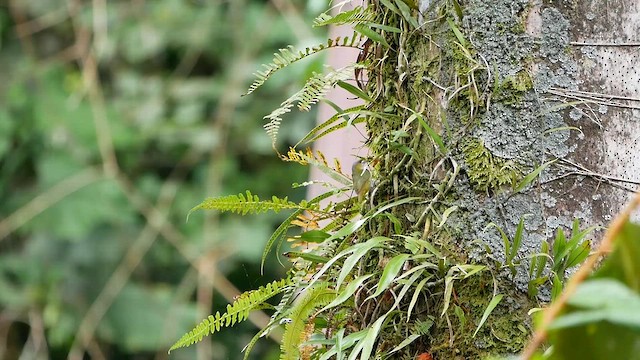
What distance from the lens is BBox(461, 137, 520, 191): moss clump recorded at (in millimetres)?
852

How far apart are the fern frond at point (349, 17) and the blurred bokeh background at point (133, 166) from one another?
154cm

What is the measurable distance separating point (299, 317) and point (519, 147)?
11.9 inches

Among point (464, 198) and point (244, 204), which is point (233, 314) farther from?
point (464, 198)

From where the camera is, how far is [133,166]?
2.61m

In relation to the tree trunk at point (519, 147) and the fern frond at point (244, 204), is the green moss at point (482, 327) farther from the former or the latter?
the fern frond at point (244, 204)

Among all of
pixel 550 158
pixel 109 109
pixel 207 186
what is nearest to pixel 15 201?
pixel 109 109

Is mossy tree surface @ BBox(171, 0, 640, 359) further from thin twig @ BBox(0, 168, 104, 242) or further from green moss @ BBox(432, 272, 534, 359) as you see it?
thin twig @ BBox(0, 168, 104, 242)

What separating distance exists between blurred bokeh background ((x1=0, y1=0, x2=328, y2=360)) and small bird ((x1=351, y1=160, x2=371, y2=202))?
1.57 meters

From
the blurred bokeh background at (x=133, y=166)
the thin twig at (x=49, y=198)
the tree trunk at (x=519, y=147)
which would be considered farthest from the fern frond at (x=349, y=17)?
the thin twig at (x=49, y=198)

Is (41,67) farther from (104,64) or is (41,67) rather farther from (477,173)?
(477,173)

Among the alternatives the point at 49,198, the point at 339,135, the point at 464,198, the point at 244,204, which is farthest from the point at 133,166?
the point at 464,198

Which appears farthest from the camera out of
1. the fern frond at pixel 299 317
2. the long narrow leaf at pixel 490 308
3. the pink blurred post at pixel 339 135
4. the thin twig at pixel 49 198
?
the thin twig at pixel 49 198

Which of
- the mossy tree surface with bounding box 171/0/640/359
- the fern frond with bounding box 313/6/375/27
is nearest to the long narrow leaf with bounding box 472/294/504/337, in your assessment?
the mossy tree surface with bounding box 171/0/640/359

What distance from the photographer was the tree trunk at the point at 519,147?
2.75 feet
